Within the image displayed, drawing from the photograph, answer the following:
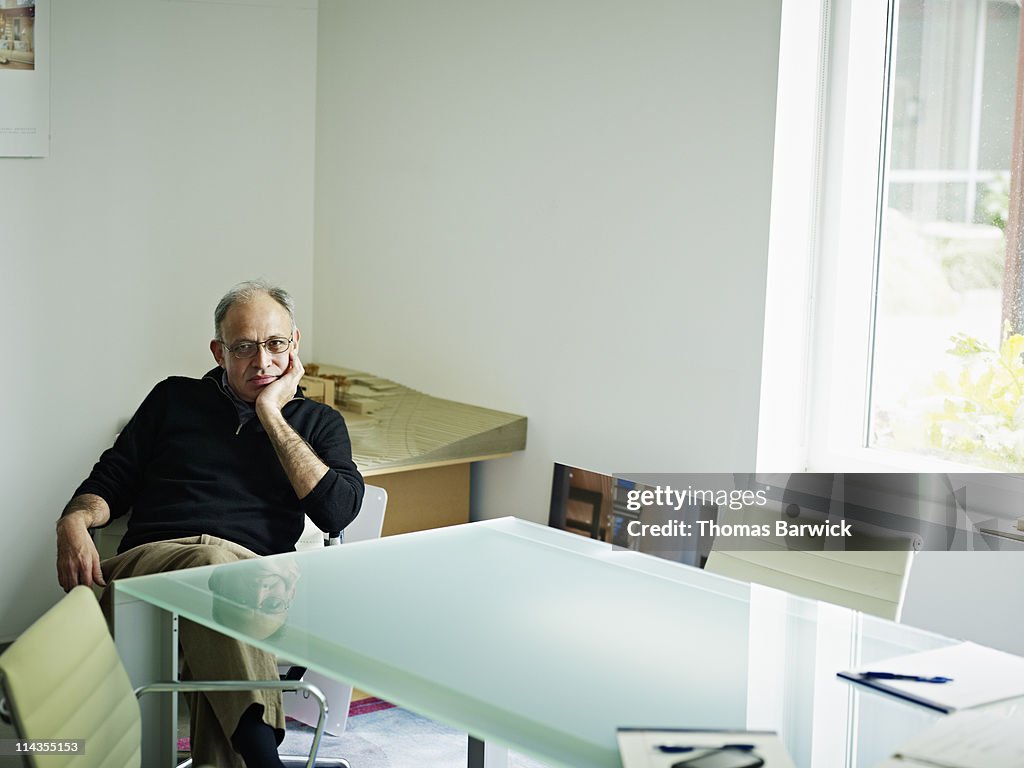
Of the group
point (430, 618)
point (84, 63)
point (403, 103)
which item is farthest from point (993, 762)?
point (84, 63)

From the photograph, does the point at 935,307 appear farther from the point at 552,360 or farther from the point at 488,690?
the point at 488,690

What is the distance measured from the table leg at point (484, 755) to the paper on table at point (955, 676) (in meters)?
0.83

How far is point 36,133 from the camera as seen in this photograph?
396 cm

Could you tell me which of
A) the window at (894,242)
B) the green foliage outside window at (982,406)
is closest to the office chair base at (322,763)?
the window at (894,242)

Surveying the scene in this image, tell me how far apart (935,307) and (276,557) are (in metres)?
1.75

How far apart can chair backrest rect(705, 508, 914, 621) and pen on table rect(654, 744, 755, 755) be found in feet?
3.59

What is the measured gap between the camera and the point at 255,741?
2412 millimetres

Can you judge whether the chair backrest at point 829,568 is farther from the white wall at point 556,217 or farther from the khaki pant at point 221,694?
the khaki pant at point 221,694

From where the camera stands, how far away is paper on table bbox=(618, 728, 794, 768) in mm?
1517

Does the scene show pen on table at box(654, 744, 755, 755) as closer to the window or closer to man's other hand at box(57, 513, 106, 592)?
the window

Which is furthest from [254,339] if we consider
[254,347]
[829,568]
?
[829,568]

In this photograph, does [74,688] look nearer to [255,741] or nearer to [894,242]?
[255,741]

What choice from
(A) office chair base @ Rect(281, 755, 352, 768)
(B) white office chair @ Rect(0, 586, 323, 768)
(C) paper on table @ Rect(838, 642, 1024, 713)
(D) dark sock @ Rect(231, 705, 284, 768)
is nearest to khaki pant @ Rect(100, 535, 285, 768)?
(D) dark sock @ Rect(231, 705, 284, 768)

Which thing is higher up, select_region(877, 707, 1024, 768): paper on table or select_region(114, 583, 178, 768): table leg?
select_region(877, 707, 1024, 768): paper on table
